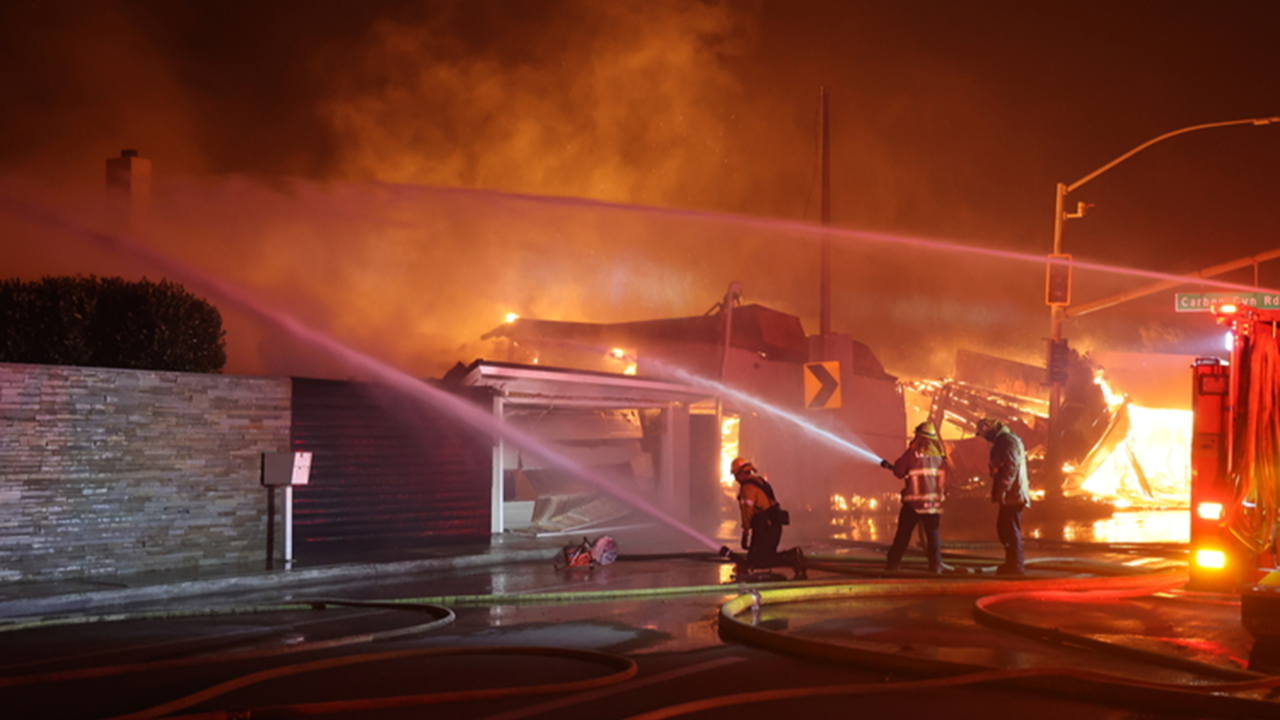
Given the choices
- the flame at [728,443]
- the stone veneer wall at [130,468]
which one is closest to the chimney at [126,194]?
the stone veneer wall at [130,468]

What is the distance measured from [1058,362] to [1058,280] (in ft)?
6.31

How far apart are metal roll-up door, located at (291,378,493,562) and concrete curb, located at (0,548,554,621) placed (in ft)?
2.54

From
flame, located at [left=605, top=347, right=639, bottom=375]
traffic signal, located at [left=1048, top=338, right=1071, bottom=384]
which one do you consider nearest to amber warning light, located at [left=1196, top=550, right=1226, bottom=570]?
traffic signal, located at [left=1048, top=338, right=1071, bottom=384]

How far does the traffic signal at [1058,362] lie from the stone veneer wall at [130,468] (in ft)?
51.1

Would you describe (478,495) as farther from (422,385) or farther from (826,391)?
(826,391)

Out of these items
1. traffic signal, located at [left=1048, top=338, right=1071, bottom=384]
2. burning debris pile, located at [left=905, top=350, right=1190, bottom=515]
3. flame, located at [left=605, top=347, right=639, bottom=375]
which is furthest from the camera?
flame, located at [left=605, top=347, right=639, bottom=375]

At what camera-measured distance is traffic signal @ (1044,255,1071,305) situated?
66.5 feet

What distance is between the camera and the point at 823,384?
54.5 feet

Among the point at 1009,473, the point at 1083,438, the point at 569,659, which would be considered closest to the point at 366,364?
the point at 1009,473

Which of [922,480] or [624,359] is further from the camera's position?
[624,359]

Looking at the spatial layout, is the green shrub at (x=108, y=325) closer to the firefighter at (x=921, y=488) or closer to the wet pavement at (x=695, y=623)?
the wet pavement at (x=695, y=623)

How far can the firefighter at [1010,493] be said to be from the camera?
10891 millimetres

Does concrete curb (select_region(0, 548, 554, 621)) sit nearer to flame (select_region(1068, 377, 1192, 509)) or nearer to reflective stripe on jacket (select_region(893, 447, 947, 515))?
reflective stripe on jacket (select_region(893, 447, 947, 515))

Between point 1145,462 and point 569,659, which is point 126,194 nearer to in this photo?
point 569,659
